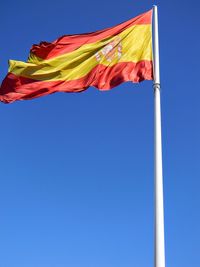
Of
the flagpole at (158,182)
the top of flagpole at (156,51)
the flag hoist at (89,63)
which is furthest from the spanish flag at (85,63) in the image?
the flagpole at (158,182)

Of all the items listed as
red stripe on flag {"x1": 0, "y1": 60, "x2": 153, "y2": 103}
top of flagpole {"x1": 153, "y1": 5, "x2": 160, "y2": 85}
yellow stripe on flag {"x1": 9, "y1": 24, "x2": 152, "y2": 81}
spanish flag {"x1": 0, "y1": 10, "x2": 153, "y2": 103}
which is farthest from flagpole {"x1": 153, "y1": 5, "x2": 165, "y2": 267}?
yellow stripe on flag {"x1": 9, "y1": 24, "x2": 152, "y2": 81}

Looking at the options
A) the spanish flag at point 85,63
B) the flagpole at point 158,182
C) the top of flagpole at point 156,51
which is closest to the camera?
the flagpole at point 158,182

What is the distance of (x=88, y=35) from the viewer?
17.1 meters

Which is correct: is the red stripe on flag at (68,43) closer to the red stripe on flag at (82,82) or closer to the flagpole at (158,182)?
the red stripe on flag at (82,82)

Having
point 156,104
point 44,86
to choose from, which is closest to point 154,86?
point 156,104

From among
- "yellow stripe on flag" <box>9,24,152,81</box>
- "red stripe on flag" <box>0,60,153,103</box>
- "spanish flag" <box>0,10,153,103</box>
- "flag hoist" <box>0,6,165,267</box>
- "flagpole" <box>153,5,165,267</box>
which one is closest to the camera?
"flagpole" <box>153,5,165,267</box>

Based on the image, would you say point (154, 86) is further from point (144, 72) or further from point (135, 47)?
point (135, 47)

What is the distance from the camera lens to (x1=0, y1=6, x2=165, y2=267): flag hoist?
14922mm

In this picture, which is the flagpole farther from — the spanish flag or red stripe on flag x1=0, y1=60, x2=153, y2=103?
the spanish flag

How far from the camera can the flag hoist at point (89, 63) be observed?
49.0ft

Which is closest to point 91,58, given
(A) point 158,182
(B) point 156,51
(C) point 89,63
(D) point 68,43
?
(C) point 89,63

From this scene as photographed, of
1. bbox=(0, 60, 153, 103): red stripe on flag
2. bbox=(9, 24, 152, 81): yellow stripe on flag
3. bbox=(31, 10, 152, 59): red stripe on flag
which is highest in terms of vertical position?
bbox=(31, 10, 152, 59): red stripe on flag

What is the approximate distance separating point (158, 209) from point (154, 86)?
407 centimetres

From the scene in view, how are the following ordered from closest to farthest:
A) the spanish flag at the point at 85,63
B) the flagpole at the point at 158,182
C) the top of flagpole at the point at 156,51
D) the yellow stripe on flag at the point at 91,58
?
the flagpole at the point at 158,182, the top of flagpole at the point at 156,51, the spanish flag at the point at 85,63, the yellow stripe on flag at the point at 91,58
